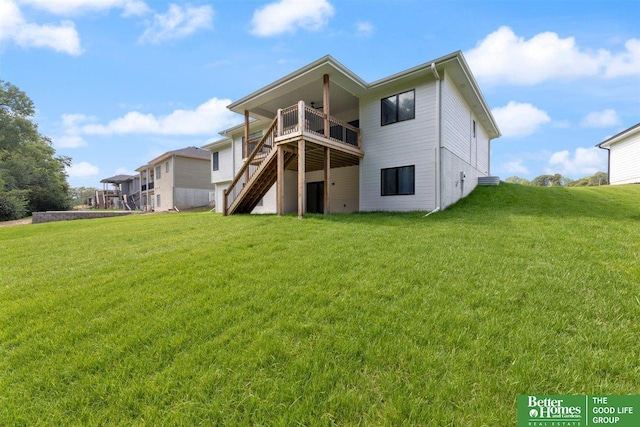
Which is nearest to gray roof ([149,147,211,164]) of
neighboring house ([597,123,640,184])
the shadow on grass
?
the shadow on grass

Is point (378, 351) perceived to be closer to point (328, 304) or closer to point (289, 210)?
point (328, 304)

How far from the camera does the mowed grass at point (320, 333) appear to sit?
6.74 ft

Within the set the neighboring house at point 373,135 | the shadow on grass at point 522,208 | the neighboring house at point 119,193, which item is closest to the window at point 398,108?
the neighboring house at point 373,135

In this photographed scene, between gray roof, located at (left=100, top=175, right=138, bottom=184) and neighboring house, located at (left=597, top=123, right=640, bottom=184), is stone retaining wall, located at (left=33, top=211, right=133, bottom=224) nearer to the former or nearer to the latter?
gray roof, located at (left=100, top=175, right=138, bottom=184)

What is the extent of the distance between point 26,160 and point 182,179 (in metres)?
14.5

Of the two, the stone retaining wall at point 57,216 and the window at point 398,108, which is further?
the stone retaining wall at point 57,216

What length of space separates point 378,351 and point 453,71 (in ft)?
36.3

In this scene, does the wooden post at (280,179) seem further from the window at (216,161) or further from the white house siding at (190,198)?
the white house siding at (190,198)

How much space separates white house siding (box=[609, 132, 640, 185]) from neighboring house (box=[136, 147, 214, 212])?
107ft

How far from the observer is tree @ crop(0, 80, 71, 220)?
24.5m

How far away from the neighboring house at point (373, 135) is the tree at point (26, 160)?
25.4 m

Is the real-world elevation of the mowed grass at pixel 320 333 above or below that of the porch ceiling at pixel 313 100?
below

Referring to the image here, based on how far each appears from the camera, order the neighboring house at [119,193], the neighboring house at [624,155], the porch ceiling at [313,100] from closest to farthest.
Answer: the porch ceiling at [313,100] < the neighboring house at [624,155] < the neighboring house at [119,193]

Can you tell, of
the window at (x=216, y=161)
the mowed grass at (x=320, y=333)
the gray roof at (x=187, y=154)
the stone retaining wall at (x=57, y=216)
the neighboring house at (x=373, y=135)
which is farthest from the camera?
the gray roof at (x=187, y=154)
